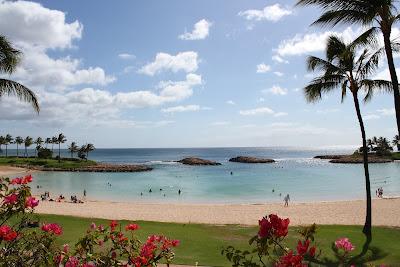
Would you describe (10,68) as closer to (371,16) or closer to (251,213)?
(371,16)

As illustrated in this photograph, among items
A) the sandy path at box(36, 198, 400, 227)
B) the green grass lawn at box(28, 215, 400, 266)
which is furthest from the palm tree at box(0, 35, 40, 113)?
the sandy path at box(36, 198, 400, 227)

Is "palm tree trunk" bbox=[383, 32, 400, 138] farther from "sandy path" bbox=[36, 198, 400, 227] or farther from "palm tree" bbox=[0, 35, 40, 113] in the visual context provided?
"sandy path" bbox=[36, 198, 400, 227]

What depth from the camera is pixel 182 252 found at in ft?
49.2

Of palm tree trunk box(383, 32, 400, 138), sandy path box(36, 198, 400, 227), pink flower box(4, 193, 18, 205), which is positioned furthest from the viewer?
sandy path box(36, 198, 400, 227)

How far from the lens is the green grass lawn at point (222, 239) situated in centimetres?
1441

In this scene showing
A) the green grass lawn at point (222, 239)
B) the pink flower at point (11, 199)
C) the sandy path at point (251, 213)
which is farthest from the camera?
the sandy path at point (251, 213)

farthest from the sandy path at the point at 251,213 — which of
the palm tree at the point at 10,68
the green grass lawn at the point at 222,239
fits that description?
the palm tree at the point at 10,68

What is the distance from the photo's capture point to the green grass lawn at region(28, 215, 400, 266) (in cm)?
1441

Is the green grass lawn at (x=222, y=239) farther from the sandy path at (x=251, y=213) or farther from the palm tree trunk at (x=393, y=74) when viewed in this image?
the sandy path at (x=251, y=213)

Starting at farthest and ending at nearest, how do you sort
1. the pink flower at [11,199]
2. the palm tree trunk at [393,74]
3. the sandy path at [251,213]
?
1. the sandy path at [251,213]
2. the palm tree trunk at [393,74]
3. the pink flower at [11,199]

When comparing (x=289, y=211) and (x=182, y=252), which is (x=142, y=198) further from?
(x=182, y=252)

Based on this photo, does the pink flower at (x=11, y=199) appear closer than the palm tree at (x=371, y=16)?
Yes

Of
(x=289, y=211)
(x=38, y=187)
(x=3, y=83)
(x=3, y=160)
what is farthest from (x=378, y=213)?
(x=3, y=160)

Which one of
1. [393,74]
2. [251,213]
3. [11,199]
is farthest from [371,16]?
[251,213]
